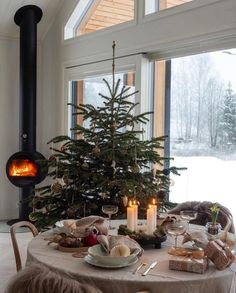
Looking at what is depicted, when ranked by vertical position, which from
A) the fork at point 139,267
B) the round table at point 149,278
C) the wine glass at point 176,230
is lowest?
the round table at point 149,278

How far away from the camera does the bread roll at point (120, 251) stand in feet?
6.42

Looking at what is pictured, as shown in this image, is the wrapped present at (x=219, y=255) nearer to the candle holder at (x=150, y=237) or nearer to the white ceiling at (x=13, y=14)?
the candle holder at (x=150, y=237)

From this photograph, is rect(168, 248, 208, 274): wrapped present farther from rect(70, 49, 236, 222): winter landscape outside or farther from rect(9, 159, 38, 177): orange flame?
rect(9, 159, 38, 177): orange flame

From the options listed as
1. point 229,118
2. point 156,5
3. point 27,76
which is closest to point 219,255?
point 229,118

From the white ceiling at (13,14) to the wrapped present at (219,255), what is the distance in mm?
4395

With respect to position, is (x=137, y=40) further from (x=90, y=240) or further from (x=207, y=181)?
(x=90, y=240)

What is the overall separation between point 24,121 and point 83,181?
7.79ft

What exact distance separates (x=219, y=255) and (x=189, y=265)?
0.52 ft

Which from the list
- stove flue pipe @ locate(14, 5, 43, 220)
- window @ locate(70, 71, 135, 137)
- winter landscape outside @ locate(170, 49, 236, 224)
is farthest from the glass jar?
stove flue pipe @ locate(14, 5, 43, 220)

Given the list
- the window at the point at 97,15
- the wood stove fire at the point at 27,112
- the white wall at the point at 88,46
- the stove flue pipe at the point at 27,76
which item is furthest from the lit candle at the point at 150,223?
the stove flue pipe at the point at 27,76

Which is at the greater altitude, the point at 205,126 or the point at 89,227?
the point at 205,126

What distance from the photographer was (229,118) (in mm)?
3764

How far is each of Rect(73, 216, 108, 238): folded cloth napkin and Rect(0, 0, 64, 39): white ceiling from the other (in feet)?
12.4

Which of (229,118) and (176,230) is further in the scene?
(229,118)
